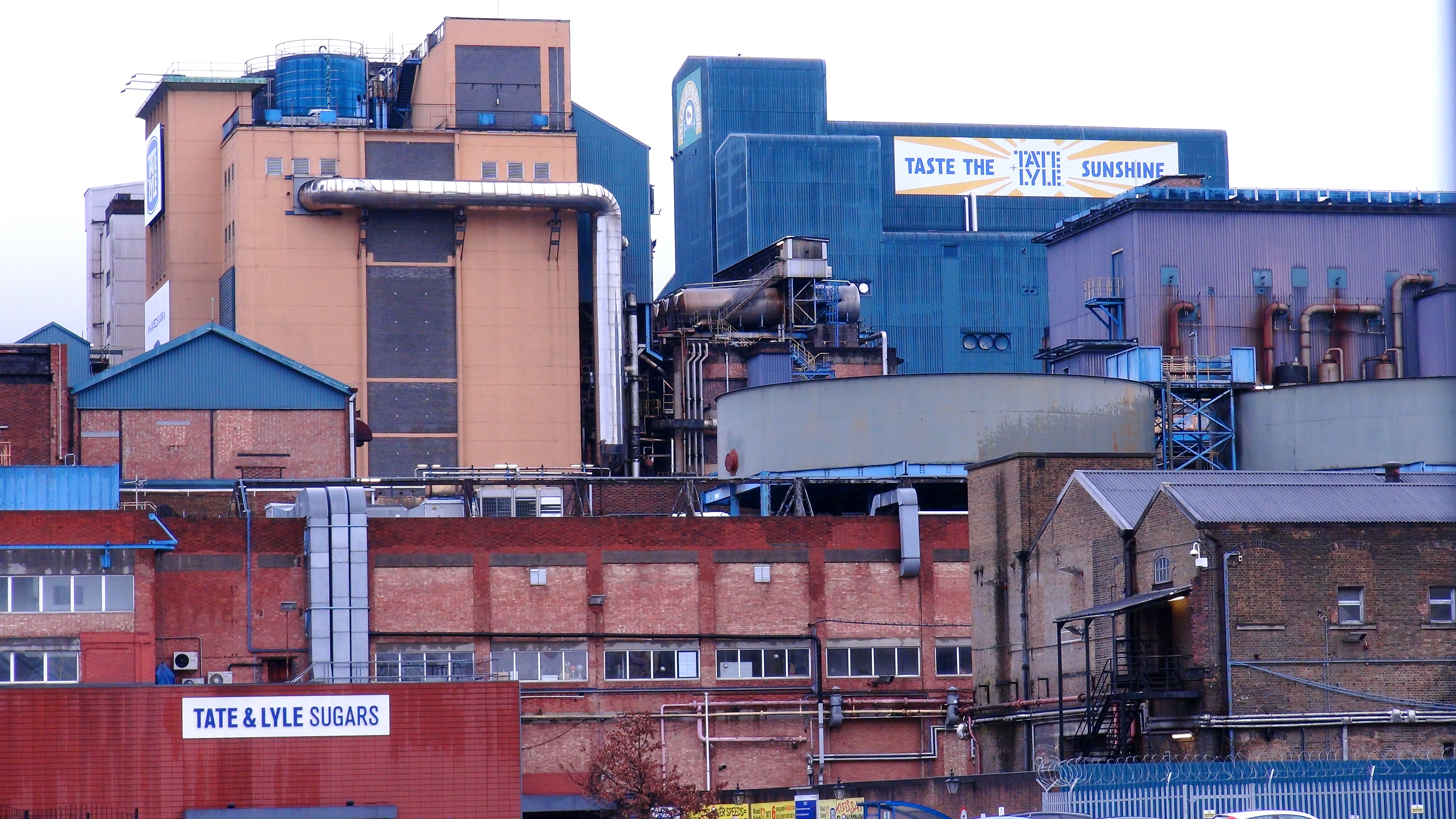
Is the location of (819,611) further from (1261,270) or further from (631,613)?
(1261,270)

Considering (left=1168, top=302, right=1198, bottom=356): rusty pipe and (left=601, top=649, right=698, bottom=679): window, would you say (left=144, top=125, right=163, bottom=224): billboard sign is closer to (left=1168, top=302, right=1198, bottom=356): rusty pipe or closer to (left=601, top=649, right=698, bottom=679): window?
(left=601, top=649, right=698, bottom=679): window

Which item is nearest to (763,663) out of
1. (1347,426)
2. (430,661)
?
(430,661)

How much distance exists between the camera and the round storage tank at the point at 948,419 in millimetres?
59344

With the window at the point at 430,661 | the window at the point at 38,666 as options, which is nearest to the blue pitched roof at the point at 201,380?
the window at the point at 430,661

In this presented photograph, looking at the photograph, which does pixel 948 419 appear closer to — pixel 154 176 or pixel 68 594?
A: pixel 68 594

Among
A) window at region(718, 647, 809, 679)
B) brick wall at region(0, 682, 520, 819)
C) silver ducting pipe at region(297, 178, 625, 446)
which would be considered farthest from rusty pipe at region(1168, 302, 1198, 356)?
brick wall at region(0, 682, 520, 819)

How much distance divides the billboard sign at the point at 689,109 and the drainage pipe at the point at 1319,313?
38.2m

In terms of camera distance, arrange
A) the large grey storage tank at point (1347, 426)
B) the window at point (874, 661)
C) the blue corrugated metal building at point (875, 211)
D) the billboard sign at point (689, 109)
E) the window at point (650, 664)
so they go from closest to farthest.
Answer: the window at point (650, 664)
the window at point (874, 661)
the large grey storage tank at point (1347, 426)
the blue corrugated metal building at point (875, 211)
the billboard sign at point (689, 109)

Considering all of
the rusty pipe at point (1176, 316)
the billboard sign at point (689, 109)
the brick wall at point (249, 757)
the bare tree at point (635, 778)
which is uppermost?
the billboard sign at point (689, 109)

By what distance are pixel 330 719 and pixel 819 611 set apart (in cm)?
1693

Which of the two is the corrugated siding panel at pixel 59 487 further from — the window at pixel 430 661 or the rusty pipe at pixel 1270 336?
the rusty pipe at pixel 1270 336

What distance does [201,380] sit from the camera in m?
69.0

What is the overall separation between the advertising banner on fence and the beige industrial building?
110 ft

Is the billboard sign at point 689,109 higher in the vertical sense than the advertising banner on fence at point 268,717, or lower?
higher
